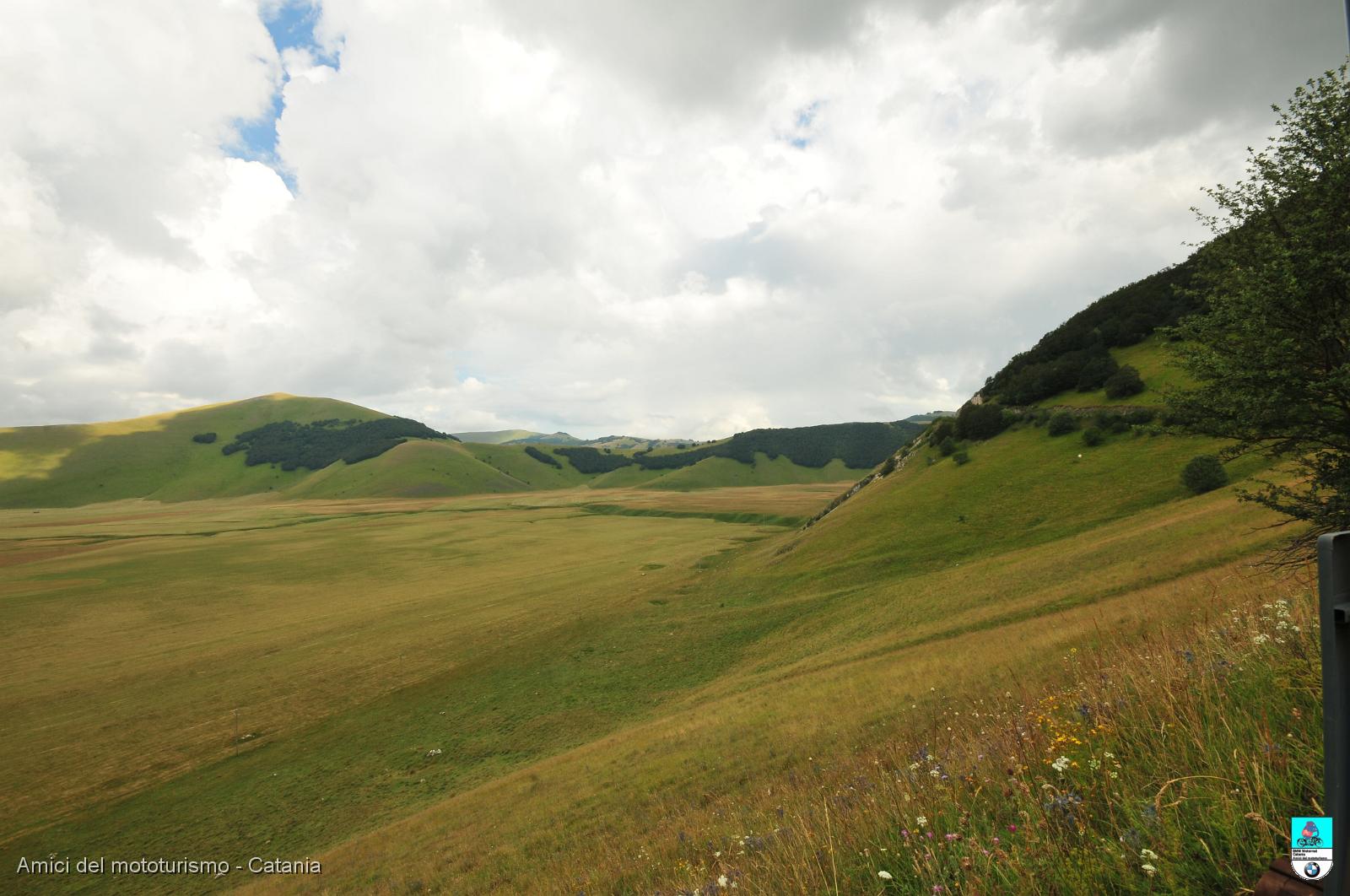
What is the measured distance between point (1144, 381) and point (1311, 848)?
60808 mm

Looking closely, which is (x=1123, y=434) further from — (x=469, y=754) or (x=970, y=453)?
(x=469, y=754)

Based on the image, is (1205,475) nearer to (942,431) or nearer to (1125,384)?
(1125,384)

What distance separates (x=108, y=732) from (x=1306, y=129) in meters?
50.2

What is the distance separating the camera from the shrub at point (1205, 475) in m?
29.7

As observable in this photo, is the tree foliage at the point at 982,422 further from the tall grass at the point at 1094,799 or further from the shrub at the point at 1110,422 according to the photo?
the tall grass at the point at 1094,799

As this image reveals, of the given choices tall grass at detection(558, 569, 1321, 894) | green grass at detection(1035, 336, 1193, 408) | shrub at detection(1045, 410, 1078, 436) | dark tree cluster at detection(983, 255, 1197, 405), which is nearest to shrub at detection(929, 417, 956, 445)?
dark tree cluster at detection(983, 255, 1197, 405)

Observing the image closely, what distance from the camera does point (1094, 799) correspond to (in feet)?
15.4

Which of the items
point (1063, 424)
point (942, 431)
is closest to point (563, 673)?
point (1063, 424)

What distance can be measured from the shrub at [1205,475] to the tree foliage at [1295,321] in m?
22.1

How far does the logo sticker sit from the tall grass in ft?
4.48

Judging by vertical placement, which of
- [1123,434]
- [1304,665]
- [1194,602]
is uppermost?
[1123,434]

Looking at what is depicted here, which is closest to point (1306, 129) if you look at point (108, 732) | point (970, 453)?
point (970, 453)

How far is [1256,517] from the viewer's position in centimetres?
2148

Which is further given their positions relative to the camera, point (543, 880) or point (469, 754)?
point (469, 754)
